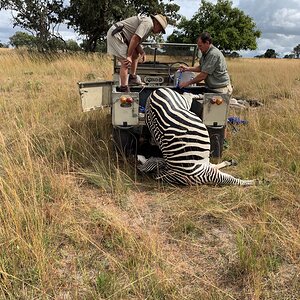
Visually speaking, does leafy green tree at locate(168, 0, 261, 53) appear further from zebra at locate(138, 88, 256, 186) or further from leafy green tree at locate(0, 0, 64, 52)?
zebra at locate(138, 88, 256, 186)

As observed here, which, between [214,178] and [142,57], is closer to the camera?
[214,178]

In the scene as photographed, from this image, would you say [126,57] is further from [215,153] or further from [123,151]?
[215,153]

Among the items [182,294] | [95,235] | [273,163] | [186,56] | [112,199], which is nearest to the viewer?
[182,294]

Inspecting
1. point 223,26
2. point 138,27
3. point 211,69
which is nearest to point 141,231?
point 211,69

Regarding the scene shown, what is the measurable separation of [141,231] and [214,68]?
292 cm

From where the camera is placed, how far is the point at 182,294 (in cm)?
204

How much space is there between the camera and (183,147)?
3574 millimetres

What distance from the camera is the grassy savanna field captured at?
2119 mm

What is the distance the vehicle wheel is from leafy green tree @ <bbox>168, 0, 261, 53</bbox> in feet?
127

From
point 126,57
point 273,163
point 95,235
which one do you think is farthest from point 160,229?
point 126,57

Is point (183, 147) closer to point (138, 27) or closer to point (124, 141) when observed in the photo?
point (124, 141)

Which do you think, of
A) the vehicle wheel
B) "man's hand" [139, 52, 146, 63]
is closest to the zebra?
the vehicle wheel

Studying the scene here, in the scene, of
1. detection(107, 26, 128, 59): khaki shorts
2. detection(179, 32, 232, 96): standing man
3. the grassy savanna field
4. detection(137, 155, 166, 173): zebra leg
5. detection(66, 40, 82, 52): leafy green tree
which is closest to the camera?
the grassy savanna field

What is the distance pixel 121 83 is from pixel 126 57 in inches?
19.8
